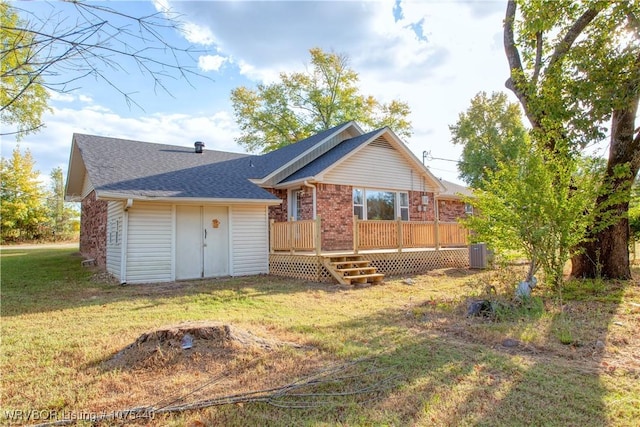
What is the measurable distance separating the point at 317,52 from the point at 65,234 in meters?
28.4

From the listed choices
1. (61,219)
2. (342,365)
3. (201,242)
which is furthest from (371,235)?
(61,219)

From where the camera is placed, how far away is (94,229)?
48.3ft

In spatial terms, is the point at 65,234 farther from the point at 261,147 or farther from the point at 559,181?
the point at 559,181

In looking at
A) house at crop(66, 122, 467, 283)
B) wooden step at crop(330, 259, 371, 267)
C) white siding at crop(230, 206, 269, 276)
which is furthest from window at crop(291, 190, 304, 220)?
wooden step at crop(330, 259, 371, 267)

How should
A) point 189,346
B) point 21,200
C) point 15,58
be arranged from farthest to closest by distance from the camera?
point 21,200 → point 189,346 → point 15,58

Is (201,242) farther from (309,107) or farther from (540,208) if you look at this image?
(309,107)

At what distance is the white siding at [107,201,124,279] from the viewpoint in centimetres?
1087

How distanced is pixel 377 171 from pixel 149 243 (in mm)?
8138

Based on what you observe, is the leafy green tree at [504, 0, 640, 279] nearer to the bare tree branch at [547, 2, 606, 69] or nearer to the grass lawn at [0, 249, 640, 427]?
the bare tree branch at [547, 2, 606, 69]

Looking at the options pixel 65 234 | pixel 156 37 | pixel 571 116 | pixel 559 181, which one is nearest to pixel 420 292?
pixel 559 181

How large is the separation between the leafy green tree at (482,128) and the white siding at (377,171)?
16.2m

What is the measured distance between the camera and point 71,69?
7.53 feet

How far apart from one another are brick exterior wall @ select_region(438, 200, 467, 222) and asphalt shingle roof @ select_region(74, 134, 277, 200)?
885 centimetres

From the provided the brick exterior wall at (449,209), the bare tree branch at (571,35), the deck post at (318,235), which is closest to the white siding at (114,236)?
the deck post at (318,235)
